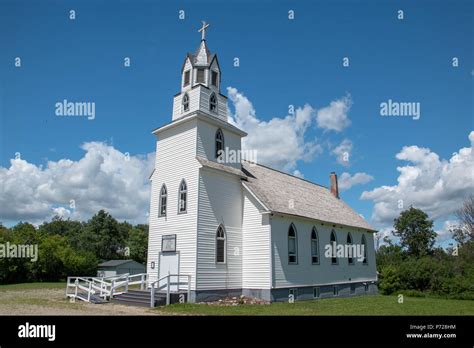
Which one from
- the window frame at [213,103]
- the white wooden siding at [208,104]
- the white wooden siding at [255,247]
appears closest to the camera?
the white wooden siding at [255,247]

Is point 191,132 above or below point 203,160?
above

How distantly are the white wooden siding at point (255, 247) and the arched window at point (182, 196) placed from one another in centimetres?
392

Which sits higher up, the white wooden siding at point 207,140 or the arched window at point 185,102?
the arched window at point 185,102

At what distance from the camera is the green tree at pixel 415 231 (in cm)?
5703

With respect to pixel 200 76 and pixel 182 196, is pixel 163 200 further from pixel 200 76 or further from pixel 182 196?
pixel 200 76

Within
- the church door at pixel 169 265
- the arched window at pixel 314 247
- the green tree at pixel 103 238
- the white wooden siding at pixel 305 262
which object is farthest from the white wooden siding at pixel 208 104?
the green tree at pixel 103 238

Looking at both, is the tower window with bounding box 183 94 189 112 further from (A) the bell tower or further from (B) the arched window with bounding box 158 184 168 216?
(B) the arched window with bounding box 158 184 168 216

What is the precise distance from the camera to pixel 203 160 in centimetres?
2264

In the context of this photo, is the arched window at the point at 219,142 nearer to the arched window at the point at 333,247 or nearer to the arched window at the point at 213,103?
the arched window at the point at 213,103

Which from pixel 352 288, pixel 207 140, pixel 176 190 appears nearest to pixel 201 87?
pixel 207 140
